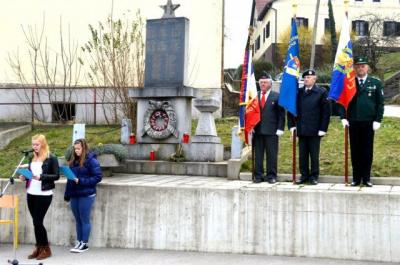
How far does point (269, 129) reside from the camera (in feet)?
28.5

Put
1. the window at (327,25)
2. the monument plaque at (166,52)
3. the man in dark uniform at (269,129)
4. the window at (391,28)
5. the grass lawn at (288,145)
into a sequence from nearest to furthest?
the man in dark uniform at (269,129), the grass lawn at (288,145), the monument plaque at (166,52), the window at (327,25), the window at (391,28)

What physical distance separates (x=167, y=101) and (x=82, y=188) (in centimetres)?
436

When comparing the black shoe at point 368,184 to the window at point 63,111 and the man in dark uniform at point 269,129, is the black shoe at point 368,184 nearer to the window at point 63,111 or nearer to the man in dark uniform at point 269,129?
the man in dark uniform at point 269,129

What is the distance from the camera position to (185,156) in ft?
36.3

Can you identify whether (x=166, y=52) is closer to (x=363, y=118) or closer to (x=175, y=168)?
(x=175, y=168)

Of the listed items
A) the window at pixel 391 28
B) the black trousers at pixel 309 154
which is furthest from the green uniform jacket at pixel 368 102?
the window at pixel 391 28

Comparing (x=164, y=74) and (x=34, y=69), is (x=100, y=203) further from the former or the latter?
(x=34, y=69)

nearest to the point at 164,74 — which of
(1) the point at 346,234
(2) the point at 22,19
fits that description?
(1) the point at 346,234

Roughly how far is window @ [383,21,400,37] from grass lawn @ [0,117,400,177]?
103ft

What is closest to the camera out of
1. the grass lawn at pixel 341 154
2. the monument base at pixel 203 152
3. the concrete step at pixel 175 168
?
the grass lawn at pixel 341 154

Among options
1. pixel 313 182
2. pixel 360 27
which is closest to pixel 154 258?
pixel 313 182

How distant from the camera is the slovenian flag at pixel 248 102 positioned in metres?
8.77

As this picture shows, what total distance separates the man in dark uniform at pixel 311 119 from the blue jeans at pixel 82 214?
3489 millimetres

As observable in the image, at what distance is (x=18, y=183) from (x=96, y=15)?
12906 mm
